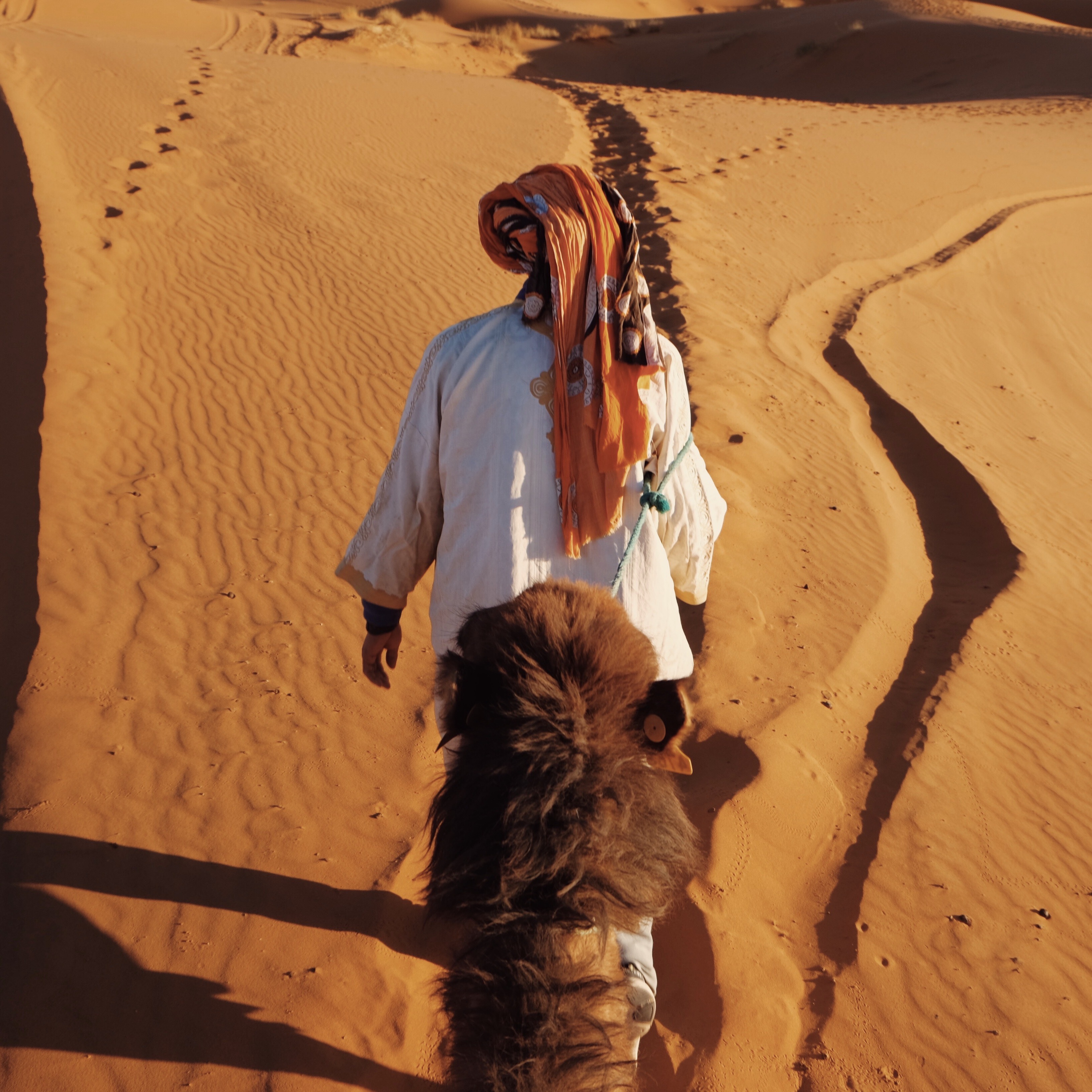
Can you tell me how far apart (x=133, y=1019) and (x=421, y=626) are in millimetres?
2337

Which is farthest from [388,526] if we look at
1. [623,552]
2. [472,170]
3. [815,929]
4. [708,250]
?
[472,170]

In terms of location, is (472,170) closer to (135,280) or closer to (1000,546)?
(135,280)

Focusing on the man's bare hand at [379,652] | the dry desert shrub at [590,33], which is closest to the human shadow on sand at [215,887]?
the man's bare hand at [379,652]

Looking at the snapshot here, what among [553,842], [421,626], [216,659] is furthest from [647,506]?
[216,659]

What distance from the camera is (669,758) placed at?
5.07ft

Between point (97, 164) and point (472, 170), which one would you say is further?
point (472, 170)

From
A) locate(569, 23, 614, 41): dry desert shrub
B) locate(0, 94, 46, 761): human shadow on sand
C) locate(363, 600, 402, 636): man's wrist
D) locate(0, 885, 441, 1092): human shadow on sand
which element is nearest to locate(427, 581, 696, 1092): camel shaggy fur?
locate(363, 600, 402, 636): man's wrist

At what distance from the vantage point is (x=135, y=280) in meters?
8.59

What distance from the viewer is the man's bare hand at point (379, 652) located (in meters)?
2.47

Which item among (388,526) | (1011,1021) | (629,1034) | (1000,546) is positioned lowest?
(1011,1021)

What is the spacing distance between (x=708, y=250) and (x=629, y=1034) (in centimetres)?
1042

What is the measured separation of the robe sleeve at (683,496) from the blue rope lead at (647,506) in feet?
0.08

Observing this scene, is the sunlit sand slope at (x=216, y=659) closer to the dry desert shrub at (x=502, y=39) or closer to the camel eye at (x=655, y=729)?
the camel eye at (x=655, y=729)

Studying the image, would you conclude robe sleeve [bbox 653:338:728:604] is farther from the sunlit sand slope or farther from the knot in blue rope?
the sunlit sand slope
